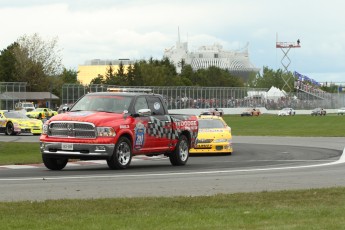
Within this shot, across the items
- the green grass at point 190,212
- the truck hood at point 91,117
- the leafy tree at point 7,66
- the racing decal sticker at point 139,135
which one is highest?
the leafy tree at point 7,66

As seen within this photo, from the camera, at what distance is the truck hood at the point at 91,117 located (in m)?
21.1

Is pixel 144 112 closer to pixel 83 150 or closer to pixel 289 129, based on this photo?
pixel 83 150

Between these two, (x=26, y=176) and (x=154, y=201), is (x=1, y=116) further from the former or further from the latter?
(x=154, y=201)

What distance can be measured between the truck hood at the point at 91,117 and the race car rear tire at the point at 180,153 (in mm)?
2580

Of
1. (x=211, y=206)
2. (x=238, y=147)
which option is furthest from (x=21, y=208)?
(x=238, y=147)

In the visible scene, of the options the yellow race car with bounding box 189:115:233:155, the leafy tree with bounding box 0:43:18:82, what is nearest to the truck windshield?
the yellow race car with bounding box 189:115:233:155

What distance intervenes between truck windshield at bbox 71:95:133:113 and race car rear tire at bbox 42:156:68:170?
128cm

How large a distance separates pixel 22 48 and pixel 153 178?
110010mm

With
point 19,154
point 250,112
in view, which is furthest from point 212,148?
point 250,112

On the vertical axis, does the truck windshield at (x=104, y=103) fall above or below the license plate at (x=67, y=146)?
above

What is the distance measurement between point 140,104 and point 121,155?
1742 millimetres

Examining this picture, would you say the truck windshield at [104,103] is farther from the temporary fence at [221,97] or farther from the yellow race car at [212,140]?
the temporary fence at [221,97]

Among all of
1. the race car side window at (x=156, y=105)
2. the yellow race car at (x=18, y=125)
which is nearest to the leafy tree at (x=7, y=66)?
Result: the yellow race car at (x=18, y=125)

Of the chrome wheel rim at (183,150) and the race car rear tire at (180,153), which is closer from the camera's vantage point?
the race car rear tire at (180,153)
